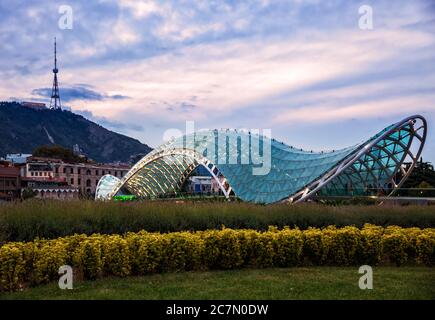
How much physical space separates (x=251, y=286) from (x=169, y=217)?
15.6 feet

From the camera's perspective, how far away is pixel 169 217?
48.2ft

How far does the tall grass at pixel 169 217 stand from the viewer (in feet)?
41.5

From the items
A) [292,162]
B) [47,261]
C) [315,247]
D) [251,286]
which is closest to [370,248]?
[315,247]

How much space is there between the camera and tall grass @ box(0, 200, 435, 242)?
498 inches

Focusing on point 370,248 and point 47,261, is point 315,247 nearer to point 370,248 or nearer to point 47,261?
point 370,248

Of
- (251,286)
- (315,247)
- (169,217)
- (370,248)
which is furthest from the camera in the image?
(169,217)

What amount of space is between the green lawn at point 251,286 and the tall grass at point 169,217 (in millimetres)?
2329

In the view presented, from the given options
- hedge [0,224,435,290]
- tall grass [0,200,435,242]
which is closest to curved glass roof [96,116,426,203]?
tall grass [0,200,435,242]

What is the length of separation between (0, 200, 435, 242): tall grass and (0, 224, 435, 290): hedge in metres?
0.85

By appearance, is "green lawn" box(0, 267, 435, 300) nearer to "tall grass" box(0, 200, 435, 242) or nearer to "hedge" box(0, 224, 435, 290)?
"hedge" box(0, 224, 435, 290)

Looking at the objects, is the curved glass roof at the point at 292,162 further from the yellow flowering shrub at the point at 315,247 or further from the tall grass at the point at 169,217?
the yellow flowering shrub at the point at 315,247

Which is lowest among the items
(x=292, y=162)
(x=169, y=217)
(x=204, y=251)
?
(x=204, y=251)

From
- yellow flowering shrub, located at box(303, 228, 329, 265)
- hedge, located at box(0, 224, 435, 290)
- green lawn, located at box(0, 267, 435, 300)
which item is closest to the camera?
green lawn, located at box(0, 267, 435, 300)

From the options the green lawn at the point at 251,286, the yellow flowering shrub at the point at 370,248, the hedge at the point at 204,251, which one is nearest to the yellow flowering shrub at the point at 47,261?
the hedge at the point at 204,251
